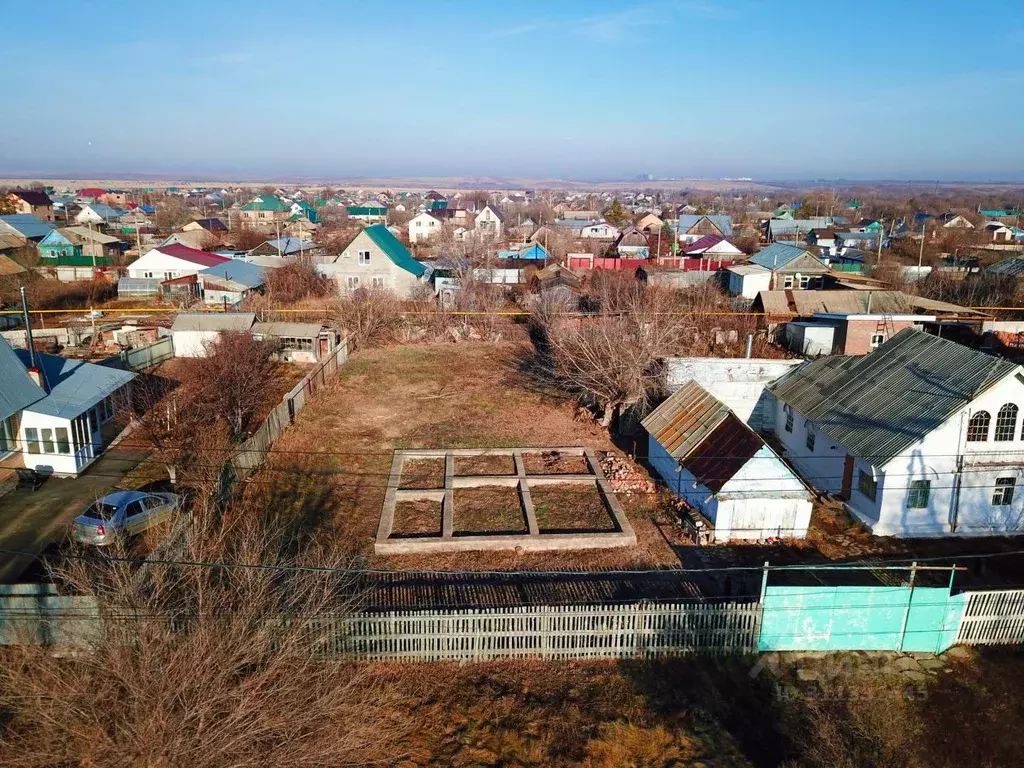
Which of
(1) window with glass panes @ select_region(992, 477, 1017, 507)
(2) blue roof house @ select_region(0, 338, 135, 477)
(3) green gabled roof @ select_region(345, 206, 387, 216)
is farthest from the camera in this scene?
(3) green gabled roof @ select_region(345, 206, 387, 216)

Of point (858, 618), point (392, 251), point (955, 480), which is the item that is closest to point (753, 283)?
point (392, 251)

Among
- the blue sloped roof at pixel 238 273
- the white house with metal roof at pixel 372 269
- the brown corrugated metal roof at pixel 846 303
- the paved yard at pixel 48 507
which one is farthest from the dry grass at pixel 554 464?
the blue sloped roof at pixel 238 273

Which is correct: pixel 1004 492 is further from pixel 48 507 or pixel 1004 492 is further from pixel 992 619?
pixel 48 507

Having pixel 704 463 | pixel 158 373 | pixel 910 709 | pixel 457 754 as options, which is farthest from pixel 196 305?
pixel 910 709

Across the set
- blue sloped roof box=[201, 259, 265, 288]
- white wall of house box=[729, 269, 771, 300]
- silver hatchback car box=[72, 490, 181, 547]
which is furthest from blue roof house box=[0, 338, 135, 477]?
white wall of house box=[729, 269, 771, 300]

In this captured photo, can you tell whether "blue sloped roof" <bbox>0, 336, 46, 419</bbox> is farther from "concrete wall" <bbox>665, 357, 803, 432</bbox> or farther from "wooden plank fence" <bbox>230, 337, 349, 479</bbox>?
"concrete wall" <bbox>665, 357, 803, 432</bbox>

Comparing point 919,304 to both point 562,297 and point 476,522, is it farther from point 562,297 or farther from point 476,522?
point 476,522
